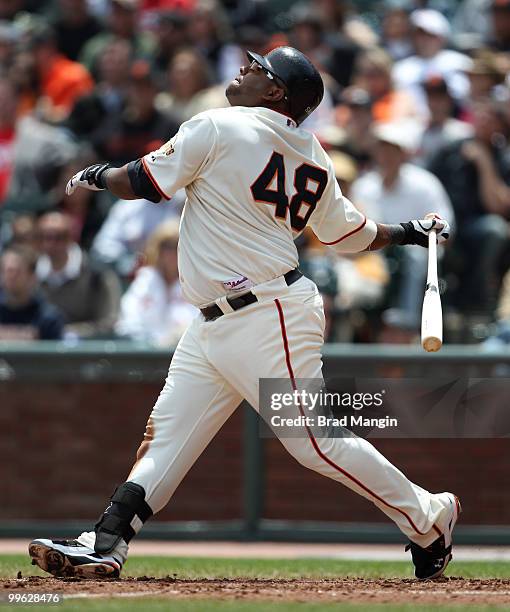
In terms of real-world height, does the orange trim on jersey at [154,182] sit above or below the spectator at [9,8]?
below

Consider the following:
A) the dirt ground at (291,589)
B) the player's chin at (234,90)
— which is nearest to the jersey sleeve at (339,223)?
the player's chin at (234,90)

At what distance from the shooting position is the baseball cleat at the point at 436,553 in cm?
527

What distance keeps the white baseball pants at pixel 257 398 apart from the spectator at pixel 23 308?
406 centimetres

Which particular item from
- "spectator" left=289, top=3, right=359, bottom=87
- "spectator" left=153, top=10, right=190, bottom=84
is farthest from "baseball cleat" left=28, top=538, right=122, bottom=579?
"spectator" left=153, top=10, right=190, bottom=84

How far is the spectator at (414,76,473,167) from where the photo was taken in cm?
1029

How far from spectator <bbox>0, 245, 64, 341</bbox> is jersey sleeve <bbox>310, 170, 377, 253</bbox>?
3998mm

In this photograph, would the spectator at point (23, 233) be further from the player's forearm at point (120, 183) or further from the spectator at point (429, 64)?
the player's forearm at point (120, 183)

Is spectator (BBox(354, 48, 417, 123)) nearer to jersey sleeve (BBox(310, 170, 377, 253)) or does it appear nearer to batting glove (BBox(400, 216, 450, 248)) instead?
batting glove (BBox(400, 216, 450, 248))

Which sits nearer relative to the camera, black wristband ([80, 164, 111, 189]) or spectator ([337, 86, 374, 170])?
black wristband ([80, 164, 111, 189])

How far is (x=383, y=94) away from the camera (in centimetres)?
1117

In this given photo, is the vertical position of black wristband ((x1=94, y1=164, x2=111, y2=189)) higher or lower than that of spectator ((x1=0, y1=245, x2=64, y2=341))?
higher

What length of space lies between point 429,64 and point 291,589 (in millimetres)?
7355

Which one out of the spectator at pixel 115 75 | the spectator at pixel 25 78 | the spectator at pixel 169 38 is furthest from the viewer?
the spectator at pixel 25 78

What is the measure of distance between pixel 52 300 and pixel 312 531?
9.06ft
